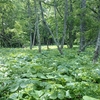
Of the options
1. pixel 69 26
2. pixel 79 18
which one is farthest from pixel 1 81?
pixel 69 26

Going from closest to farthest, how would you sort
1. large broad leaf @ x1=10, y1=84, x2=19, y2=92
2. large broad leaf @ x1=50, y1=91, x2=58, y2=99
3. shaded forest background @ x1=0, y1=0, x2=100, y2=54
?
large broad leaf @ x1=50, y1=91, x2=58, y2=99 < large broad leaf @ x1=10, y1=84, x2=19, y2=92 < shaded forest background @ x1=0, y1=0, x2=100, y2=54

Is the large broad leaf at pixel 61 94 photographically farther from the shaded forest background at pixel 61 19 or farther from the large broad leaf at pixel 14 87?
the shaded forest background at pixel 61 19

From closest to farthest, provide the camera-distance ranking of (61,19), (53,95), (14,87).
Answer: (53,95), (14,87), (61,19)

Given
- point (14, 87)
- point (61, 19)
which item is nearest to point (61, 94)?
point (14, 87)

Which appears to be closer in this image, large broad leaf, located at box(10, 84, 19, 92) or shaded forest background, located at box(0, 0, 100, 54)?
large broad leaf, located at box(10, 84, 19, 92)

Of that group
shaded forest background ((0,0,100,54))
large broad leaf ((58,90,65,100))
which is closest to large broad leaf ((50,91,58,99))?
large broad leaf ((58,90,65,100))

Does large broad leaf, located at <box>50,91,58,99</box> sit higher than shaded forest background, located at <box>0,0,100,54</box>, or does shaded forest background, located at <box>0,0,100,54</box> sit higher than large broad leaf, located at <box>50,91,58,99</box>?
shaded forest background, located at <box>0,0,100,54</box>

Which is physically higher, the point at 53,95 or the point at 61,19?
the point at 61,19

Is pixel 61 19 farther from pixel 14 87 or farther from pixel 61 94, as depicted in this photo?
pixel 61 94

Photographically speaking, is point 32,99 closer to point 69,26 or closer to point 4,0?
point 4,0

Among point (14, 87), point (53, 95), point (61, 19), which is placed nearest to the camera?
point (53, 95)

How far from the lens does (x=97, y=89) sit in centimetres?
325

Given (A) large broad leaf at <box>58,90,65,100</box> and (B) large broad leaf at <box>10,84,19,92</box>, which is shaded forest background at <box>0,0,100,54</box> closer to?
(B) large broad leaf at <box>10,84,19,92</box>

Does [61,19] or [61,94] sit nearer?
[61,94]
